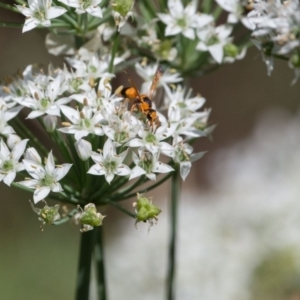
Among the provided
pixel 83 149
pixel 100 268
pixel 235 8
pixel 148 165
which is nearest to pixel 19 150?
pixel 83 149

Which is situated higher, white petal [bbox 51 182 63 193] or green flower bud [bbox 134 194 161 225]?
white petal [bbox 51 182 63 193]

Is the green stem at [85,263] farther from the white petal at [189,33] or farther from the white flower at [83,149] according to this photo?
the white petal at [189,33]

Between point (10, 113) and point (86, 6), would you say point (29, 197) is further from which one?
point (86, 6)

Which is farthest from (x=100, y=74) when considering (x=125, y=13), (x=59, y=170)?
(x=59, y=170)

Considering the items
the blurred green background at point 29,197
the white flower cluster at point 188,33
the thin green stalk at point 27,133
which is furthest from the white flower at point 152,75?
the blurred green background at point 29,197

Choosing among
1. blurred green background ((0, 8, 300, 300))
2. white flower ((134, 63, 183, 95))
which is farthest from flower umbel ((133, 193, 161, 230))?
blurred green background ((0, 8, 300, 300))

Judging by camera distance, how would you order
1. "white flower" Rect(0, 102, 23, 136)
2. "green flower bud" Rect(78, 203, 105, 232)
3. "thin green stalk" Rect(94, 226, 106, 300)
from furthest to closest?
"thin green stalk" Rect(94, 226, 106, 300), "white flower" Rect(0, 102, 23, 136), "green flower bud" Rect(78, 203, 105, 232)

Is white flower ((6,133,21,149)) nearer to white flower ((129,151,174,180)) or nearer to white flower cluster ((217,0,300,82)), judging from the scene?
white flower ((129,151,174,180))
